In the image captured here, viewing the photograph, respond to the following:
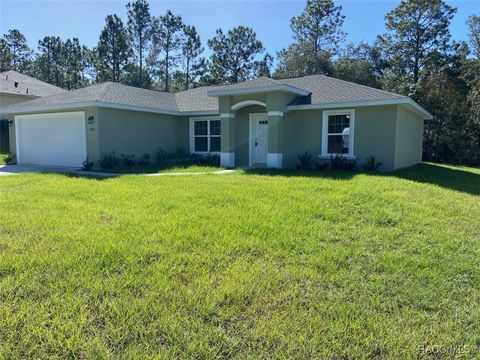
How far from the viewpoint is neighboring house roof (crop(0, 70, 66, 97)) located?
2495cm

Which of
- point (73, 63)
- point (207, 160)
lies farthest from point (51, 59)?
point (207, 160)

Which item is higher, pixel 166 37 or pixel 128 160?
pixel 166 37

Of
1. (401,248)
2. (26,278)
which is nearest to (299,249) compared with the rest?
(401,248)

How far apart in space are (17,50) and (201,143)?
4446 centimetres

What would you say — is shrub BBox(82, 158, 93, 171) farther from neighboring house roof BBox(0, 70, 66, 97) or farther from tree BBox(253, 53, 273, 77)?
tree BBox(253, 53, 273, 77)

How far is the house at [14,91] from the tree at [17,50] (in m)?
23.7

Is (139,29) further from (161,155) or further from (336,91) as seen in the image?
(336,91)

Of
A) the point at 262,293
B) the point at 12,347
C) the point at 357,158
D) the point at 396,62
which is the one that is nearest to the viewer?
the point at 12,347

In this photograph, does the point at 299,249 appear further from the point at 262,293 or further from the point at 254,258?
the point at 262,293

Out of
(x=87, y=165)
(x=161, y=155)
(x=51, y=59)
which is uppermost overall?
(x=51, y=59)

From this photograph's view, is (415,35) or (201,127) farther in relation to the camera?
(415,35)

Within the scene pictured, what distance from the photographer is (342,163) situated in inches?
513

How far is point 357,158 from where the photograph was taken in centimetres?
1321

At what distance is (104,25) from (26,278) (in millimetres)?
40319
